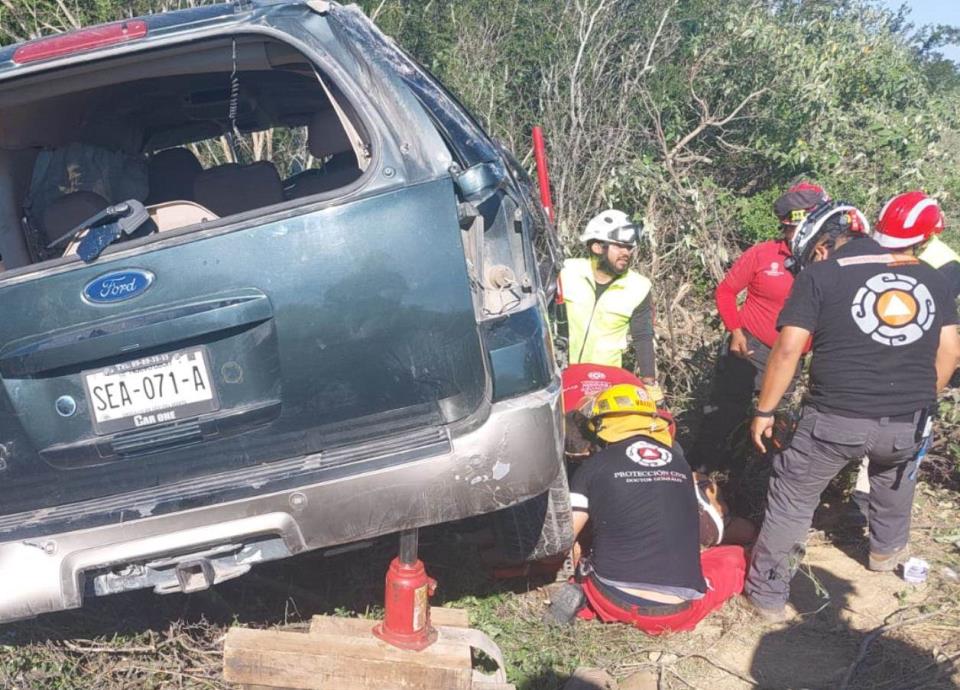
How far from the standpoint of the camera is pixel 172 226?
3111 mm

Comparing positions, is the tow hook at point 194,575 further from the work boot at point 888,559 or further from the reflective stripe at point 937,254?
the reflective stripe at point 937,254

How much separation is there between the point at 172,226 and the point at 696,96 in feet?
20.1

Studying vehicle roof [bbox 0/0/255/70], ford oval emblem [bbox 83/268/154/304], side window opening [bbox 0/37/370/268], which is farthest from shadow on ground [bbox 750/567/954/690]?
vehicle roof [bbox 0/0/255/70]

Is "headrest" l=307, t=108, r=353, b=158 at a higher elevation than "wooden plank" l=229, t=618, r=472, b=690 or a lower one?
higher

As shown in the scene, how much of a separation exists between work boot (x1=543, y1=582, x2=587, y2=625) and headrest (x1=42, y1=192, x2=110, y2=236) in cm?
238

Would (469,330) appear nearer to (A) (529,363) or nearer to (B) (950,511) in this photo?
(A) (529,363)

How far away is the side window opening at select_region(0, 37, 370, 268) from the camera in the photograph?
2855 mm

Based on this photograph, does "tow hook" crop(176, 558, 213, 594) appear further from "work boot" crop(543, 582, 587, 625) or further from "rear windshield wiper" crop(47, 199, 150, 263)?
"work boot" crop(543, 582, 587, 625)

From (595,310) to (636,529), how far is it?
1.53 metres

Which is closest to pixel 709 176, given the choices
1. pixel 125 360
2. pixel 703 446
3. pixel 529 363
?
pixel 703 446

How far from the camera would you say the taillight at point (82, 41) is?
2617 mm

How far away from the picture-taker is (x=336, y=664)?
2768mm

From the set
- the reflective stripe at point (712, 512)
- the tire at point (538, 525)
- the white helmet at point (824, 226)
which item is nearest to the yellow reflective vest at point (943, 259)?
the white helmet at point (824, 226)

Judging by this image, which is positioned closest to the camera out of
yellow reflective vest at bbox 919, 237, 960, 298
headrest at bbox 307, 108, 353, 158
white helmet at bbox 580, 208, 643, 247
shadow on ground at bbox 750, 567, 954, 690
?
shadow on ground at bbox 750, 567, 954, 690
